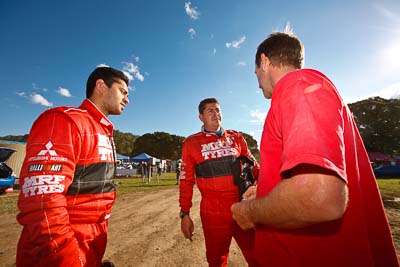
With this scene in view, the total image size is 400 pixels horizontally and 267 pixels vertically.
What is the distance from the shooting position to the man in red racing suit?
2.95 m

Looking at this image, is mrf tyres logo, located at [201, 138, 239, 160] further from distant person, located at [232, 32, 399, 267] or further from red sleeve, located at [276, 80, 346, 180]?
red sleeve, located at [276, 80, 346, 180]

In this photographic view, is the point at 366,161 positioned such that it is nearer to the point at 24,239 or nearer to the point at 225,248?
the point at 24,239

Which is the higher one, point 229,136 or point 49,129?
point 229,136

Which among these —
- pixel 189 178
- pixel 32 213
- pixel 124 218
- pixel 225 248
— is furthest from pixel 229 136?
pixel 124 218

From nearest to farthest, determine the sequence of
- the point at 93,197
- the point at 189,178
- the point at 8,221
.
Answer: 1. the point at 93,197
2. the point at 189,178
3. the point at 8,221

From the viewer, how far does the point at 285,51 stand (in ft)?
4.71

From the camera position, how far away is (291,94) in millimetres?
1066

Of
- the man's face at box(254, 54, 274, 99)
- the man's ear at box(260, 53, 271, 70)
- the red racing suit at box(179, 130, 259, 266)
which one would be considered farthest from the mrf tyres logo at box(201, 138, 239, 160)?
the man's ear at box(260, 53, 271, 70)

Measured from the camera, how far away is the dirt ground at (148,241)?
3.83 m

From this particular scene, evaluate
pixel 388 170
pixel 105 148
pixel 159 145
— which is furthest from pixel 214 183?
pixel 159 145

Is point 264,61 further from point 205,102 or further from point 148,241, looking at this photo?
point 148,241

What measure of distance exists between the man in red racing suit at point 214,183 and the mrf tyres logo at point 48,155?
2.10 meters

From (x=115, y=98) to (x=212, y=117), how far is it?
172 centimetres

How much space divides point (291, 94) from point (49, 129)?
66.2 inches
